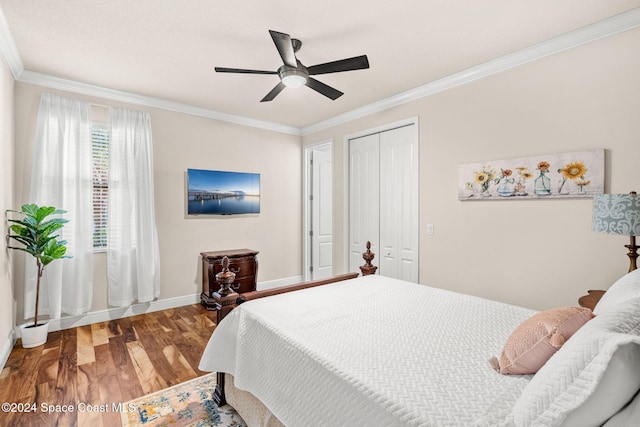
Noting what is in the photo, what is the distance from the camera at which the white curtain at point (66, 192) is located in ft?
10.1

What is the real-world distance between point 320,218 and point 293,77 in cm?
309

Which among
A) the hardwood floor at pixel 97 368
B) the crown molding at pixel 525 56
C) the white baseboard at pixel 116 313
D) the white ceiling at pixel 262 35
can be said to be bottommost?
the hardwood floor at pixel 97 368

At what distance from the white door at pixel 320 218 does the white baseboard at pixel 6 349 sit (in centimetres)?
357

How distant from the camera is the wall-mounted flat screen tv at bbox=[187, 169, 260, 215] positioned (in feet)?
13.5

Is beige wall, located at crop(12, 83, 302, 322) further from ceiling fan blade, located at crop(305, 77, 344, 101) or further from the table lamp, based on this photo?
the table lamp

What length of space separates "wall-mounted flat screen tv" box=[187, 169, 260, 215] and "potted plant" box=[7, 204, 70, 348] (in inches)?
57.7

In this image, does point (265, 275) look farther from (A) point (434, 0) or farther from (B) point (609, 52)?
(B) point (609, 52)

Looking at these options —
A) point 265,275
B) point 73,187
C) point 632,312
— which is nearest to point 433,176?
point 632,312

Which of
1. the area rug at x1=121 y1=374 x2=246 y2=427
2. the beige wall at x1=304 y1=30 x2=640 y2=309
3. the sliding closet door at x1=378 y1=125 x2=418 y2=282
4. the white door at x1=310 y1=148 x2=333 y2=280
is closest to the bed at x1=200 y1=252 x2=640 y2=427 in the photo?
the area rug at x1=121 y1=374 x2=246 y2=427

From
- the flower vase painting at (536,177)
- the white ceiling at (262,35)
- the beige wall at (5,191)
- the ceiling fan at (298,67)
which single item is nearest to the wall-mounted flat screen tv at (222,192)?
the white ceiling at (262,35)

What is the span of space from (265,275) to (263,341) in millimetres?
3319

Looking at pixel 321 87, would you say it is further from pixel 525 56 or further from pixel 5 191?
pixel 5 191

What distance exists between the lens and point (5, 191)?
8.78ft

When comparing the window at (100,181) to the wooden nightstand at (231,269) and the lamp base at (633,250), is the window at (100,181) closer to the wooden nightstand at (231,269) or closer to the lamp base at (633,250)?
the wooden nightstand at (231,269)
